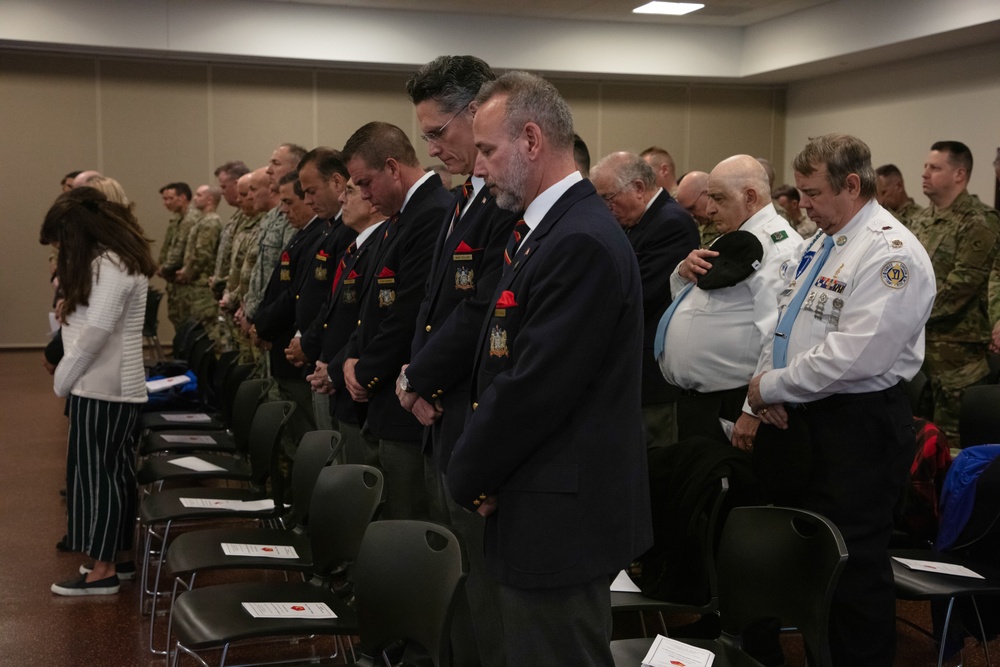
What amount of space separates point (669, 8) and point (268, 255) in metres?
6.43

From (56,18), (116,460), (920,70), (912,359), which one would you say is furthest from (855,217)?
(56,18)

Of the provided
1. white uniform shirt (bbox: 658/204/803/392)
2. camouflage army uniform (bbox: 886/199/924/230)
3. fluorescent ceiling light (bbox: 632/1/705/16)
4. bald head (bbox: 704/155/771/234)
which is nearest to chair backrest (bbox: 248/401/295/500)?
A: white uniform shirt (bbox: 658/204/803/392)

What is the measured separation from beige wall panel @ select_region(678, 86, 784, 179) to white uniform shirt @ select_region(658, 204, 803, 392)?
31.9 ft

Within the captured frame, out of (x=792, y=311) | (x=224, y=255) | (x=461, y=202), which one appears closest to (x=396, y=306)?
(x=461, y=202)

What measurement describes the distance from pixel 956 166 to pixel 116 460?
4.83 meters

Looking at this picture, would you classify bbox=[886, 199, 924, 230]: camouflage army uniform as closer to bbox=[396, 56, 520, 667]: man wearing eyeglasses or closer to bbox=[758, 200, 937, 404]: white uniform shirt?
bbox=[758, 200, 937, 404]: white uniform shirt

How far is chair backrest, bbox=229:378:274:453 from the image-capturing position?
4.39m

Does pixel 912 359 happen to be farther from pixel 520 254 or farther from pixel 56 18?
pixel 56 18

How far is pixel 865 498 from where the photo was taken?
2.73m

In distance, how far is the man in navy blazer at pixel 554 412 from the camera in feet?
6.37

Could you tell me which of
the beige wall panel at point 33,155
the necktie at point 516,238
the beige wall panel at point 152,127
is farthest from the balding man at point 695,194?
the beige wall panel at point 33,155

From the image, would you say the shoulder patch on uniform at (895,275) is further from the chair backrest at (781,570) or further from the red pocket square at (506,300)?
the red pocket square at (506,300)

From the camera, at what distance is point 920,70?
404 inches

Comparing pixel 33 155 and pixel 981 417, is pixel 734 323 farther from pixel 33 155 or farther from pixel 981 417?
pixel 33 155
